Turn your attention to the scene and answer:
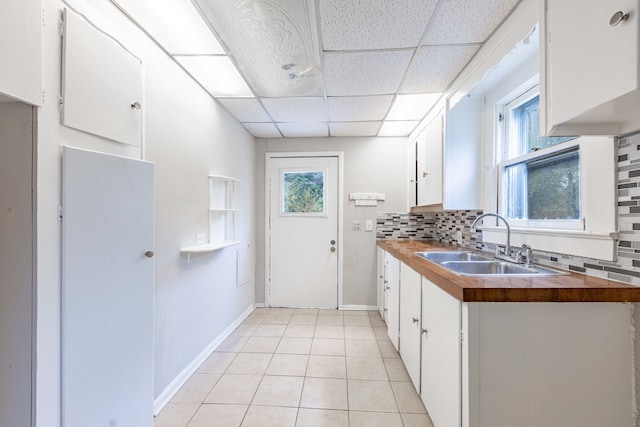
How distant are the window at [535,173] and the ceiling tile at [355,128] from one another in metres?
1.36

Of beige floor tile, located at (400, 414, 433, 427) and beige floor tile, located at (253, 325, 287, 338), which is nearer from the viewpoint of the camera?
beige floor tile, located at (400, 414, 433, 427)

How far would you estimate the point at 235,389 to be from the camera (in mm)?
1856

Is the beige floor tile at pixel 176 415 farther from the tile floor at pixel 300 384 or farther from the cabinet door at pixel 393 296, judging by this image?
the cabinet door at pixel 393 296

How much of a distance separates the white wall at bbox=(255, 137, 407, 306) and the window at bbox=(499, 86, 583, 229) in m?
1.49

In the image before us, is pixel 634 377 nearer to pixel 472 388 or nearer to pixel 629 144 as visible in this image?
pixel 472 388

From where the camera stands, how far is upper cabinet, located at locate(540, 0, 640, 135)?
29.4 inches

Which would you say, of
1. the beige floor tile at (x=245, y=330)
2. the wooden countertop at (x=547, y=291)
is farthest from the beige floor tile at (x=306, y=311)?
the wooden countertop at (x=547, y=291)

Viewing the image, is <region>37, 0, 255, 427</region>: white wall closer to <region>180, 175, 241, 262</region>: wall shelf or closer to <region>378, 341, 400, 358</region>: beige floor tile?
<region>180, 175, 241, 262</region>: wall shelf

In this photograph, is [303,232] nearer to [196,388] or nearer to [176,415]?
[196,388]

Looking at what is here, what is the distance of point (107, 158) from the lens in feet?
4.09

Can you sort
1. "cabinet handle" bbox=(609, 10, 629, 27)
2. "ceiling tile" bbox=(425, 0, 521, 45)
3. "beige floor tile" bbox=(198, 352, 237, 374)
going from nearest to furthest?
"cabinet handle" bbox=(609, 10, 629, 27), "ceiling tile" bbox=(425, 0, 521, 45), "beige floor tile" bbox=(198, 352, 237, 374)

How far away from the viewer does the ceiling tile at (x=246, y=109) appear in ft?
7.97

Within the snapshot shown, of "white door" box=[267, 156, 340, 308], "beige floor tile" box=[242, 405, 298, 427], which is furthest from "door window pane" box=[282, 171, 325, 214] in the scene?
"beige floor tile" box=[242, 405, 298, 427]

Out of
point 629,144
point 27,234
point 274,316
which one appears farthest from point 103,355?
point 629,144
